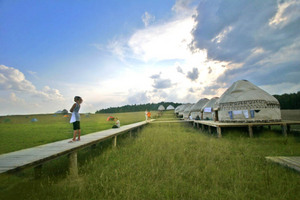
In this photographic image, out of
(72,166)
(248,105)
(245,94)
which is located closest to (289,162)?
(72,166)

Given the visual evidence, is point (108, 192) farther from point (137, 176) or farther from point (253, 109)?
point (253, 109)

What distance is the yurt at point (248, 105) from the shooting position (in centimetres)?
996

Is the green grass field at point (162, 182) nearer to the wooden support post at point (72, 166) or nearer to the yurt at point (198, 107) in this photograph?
the wooden support post at point (72, 166)

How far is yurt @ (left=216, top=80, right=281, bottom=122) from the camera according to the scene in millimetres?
9961

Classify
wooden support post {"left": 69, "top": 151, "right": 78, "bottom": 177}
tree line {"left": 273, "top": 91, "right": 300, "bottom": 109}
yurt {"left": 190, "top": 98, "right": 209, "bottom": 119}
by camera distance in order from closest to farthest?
wooden support post {"left": 69, "top": 151, "right": 78, "bottom": 177}, yurt {"left": 190, "top": 98, "right": 209, "bottom": 119}, tree line {"left": 273, "top": 91, "right": 300, "bottom": 109}

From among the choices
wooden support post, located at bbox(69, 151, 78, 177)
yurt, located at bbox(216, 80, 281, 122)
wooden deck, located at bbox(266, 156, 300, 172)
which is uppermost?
yurt, located at bbox(216, 80, 281, 122)

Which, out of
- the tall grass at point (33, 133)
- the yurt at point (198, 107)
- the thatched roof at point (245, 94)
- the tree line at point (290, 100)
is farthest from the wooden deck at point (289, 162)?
the tree line at point (290, 100)

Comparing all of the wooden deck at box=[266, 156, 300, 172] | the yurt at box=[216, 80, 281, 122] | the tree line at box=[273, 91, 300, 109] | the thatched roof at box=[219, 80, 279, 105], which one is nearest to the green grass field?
the wooden deck at box=[266, 156, 300, 172]

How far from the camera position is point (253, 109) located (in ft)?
33.1

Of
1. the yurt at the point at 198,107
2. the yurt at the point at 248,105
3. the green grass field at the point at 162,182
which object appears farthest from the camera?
the yurt at the point at 198,107

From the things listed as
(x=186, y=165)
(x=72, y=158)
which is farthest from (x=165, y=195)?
(x=72, y=158)

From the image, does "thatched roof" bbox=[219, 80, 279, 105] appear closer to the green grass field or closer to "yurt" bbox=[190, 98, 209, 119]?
the green grass field

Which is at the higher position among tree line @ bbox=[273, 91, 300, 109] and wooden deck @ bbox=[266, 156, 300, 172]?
tree line @ bbox=[273, 91, 300, 109]

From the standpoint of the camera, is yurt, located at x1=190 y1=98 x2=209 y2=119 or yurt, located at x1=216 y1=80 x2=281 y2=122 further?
yurt, located at x1=190 y1=98 x2=209 y2=119
